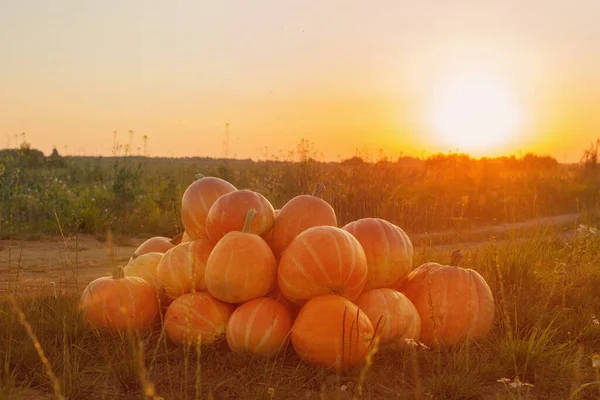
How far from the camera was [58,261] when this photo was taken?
601cm

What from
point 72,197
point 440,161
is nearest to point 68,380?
point 72,197

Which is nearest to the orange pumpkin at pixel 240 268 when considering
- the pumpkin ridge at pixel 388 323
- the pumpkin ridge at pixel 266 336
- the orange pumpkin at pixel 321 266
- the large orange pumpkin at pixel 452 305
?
the orange pumpkin at pixel 321 266

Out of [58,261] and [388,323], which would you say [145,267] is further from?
[58,261]

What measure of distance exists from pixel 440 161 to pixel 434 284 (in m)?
15.9

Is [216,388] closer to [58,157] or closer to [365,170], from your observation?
[365,170]

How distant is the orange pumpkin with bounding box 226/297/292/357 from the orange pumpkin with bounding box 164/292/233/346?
10 centimetres

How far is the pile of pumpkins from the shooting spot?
2965 millimetres

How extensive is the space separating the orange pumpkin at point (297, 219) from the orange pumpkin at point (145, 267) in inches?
34.8

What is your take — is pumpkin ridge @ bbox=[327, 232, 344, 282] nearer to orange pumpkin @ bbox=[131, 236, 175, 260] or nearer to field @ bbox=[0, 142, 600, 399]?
field @ bbox=[0, 142, 600, 399]

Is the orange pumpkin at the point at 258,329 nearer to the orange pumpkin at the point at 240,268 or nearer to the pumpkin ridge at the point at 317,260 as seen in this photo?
the orange pumpkin at the point at 240,268

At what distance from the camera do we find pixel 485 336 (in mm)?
3486

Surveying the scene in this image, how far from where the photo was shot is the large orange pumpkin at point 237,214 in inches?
132

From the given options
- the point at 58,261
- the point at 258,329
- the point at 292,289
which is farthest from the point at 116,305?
the point at 58,261

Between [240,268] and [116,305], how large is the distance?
0.86 meters
